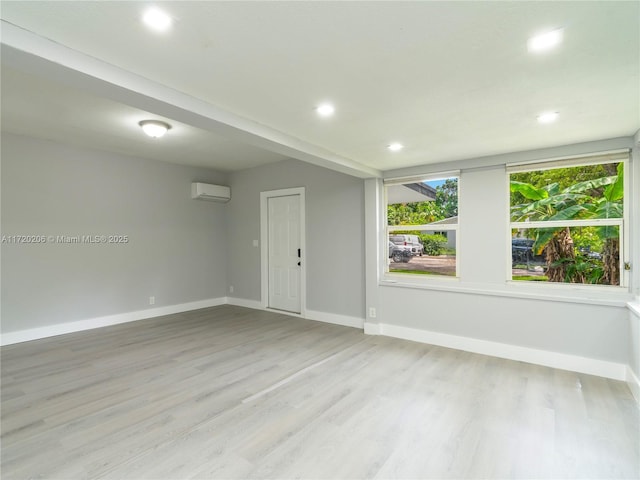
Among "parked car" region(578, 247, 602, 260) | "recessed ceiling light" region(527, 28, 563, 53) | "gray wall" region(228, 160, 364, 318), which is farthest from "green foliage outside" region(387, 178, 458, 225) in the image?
"recessed ceiling light" region(527, 28, 563, 53)

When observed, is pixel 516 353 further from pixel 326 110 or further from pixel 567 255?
pixel 326 110

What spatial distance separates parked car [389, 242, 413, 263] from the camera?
4.54 m

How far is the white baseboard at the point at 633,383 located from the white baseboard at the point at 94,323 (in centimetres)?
593

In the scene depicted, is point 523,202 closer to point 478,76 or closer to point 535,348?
point 535,348

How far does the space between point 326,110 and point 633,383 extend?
351cm

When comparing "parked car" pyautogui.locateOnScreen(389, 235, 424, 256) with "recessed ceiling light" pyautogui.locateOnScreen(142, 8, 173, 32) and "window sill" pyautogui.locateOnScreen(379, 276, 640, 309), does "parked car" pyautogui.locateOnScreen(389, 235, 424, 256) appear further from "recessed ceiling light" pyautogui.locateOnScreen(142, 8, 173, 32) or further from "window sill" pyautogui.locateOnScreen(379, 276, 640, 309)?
"recessed ceiling light" pyautogui.locateOnScreen(142, 8, 173, 32)

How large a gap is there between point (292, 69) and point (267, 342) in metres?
3.28

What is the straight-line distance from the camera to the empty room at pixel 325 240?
5.57 ft

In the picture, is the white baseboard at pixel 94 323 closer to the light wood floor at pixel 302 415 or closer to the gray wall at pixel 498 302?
the light wood floor at pixel 302 415

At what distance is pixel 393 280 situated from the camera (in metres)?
4.57

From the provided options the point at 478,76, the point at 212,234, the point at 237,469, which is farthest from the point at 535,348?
the point at 212,234

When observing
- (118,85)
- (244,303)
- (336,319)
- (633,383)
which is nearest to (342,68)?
(118,85)

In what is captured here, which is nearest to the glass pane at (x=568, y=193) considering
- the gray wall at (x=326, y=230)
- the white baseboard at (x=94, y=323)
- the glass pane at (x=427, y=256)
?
the glass pane at (x=427, y=256)

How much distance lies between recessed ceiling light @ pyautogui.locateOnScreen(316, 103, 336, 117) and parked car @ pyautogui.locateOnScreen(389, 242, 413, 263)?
2.50 metres
